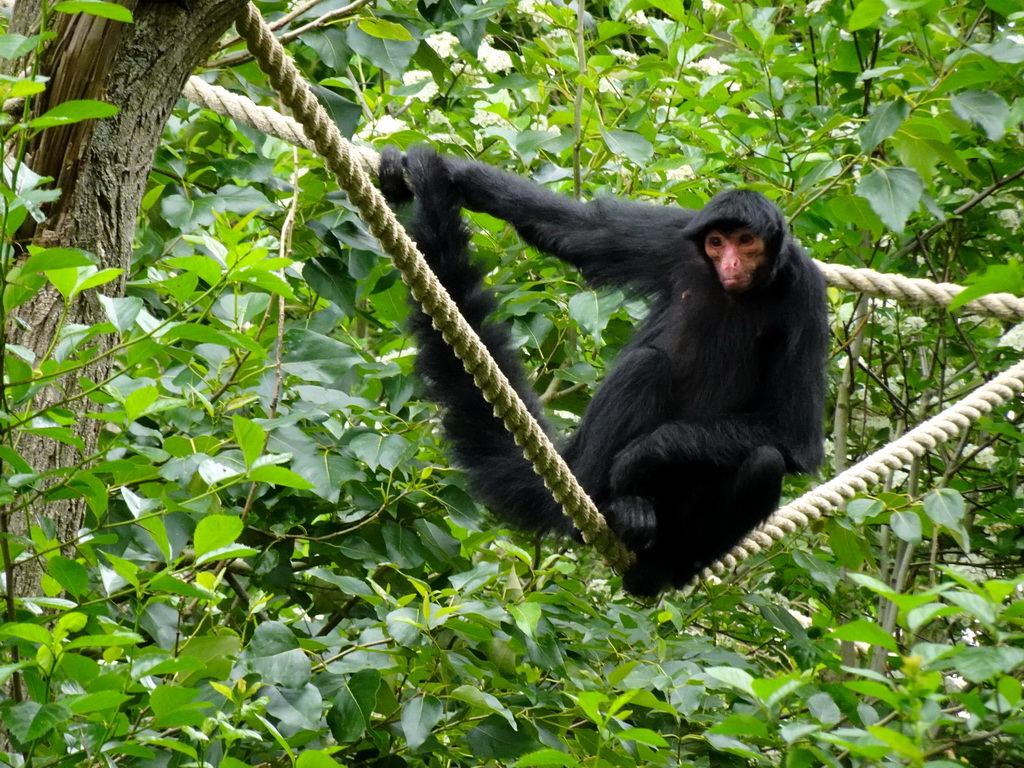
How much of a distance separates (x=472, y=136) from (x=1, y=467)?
3425 millimetres

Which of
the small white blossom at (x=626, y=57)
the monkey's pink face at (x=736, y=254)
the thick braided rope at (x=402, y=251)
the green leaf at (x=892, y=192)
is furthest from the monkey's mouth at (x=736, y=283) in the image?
the small white blossom at (x=626, y=57)

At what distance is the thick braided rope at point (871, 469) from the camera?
478 cm

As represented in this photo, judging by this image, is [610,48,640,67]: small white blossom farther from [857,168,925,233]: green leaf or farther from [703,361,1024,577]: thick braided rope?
[703,361,1024,577]: thick braided rope

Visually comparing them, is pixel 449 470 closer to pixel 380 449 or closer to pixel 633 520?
pixel 380 449

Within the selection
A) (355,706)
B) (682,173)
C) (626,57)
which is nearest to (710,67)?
(626,57)

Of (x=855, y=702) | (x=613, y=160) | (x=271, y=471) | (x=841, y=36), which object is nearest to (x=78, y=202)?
(x=271, y=471)

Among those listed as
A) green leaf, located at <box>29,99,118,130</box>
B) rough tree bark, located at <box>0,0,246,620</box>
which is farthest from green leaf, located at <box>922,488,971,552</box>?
green leaf, located at <box>29,99,118,130</box>

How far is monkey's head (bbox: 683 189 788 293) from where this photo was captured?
505 cm

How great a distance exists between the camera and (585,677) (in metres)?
4.27

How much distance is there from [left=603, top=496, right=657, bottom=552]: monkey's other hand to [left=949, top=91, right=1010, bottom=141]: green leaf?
7.13 ft

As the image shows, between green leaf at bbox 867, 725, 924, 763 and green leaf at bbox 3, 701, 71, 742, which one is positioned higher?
green leaf at bbox 867, 725, 924, 763

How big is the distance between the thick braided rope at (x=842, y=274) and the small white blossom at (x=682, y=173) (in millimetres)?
800

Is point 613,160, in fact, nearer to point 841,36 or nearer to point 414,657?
point 841,36

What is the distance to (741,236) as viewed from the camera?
16.9ft
